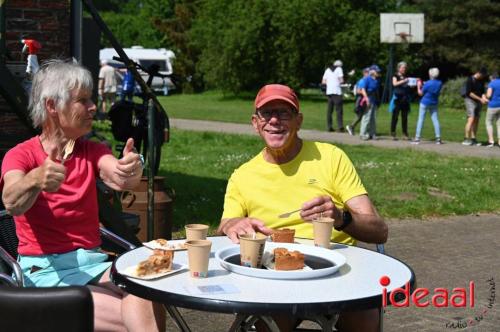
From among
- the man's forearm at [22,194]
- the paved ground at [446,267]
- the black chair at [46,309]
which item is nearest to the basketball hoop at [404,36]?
the paved ground at [446,267]

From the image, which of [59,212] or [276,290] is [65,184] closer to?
[59,212]

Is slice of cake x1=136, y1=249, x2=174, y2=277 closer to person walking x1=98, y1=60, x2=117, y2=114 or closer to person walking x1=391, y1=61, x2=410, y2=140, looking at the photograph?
person walking x1=391, y1=61, x2=410, y2=140

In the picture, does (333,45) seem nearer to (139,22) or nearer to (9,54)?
(139,22)

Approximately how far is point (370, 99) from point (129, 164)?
15.2 meters

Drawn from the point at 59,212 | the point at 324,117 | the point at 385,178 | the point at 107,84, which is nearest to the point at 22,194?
the point at 59,212

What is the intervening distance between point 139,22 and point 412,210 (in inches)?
2390

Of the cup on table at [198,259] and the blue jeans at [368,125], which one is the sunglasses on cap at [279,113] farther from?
the blue jeans at [368,125]

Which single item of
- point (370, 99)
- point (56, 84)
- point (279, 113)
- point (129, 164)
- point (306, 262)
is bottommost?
point (370, 99)

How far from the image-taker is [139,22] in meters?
67.2

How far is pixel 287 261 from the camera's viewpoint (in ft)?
9.36

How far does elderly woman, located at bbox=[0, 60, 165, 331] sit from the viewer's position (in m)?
3.39

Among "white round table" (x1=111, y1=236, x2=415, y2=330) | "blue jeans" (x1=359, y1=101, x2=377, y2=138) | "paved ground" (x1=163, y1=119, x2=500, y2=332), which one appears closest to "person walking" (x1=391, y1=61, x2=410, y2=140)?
"blue jeans" (x1=359, y1=101, x2=377, y2=138)

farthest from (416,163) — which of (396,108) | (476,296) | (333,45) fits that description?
(333,45)

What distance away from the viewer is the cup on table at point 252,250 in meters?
2.88
